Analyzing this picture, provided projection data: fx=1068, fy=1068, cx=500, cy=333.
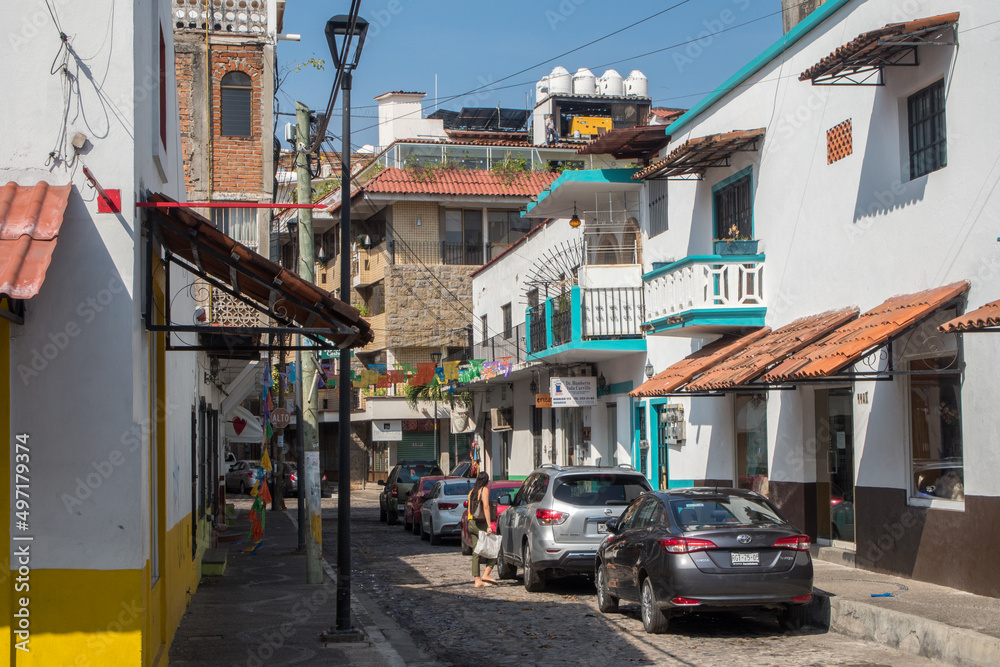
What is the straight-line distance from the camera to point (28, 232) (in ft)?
21.7

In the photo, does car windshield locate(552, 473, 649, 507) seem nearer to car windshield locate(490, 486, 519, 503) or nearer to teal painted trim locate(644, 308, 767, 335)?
teal painted trim locate(644, 308, 767, 335)

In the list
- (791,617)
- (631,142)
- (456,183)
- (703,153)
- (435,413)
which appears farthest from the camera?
(456,183)

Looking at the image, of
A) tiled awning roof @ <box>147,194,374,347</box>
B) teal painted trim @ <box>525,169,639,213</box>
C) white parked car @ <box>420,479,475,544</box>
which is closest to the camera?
tiled awning roof @ <box>147,194,374,347</box>

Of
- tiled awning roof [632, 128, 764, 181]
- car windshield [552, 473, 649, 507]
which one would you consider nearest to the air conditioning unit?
tiled awning roof [632, 128, 764, 181]

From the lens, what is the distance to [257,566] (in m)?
18.8

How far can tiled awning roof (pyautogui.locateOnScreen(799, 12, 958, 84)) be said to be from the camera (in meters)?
13.1

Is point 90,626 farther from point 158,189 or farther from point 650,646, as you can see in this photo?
point 650,646

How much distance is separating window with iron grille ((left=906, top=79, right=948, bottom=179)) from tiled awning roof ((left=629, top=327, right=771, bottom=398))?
4.69 metres

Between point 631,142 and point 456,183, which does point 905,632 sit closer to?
point 631,142

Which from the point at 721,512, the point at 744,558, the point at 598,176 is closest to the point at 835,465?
the point at 721,512

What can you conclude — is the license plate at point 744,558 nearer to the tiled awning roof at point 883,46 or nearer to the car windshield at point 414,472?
the tiled awning roof at point 883,46

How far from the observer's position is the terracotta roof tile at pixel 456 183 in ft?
144

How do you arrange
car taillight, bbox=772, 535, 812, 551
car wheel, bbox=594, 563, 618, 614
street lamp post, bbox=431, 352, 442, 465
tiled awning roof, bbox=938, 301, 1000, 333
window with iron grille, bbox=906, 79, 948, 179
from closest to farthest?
tiled awning roof, bbox=938, 301, 1000, 333 < car taillight, bbox=772, 535, 812, 551 < car wheel, bbox=594, 563, 618, 614 < window with iron grille, bbox=906, 79, 948, 179 < street lamp post, bbox=431, 352, 442, 465

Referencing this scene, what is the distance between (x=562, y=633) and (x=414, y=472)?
803 inches
